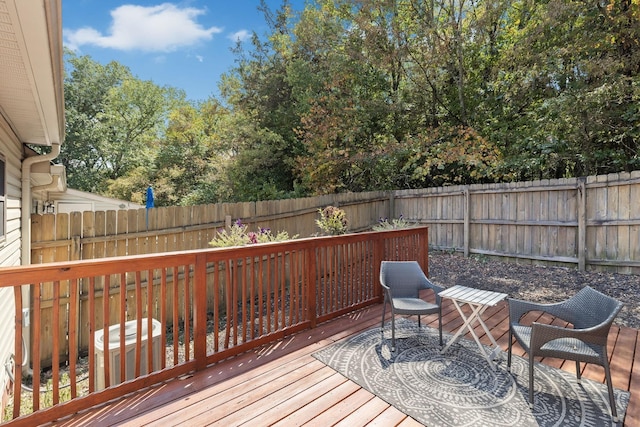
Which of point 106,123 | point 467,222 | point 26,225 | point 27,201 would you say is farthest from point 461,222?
point 106,123

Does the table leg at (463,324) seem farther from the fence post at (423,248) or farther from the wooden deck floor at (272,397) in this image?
the fence post at (423,248)

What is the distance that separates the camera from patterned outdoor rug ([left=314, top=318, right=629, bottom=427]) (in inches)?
80.4

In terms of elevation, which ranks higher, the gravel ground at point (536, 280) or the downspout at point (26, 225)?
the downspout at point (26, 225)

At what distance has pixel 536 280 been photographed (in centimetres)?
570

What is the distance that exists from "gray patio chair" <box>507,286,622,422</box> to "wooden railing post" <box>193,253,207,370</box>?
243 centimetres

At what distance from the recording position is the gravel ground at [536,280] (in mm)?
4684

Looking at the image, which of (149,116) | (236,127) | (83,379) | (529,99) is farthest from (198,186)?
(529,99)

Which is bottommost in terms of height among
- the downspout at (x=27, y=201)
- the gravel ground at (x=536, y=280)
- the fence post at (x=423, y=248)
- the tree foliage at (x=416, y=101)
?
the gravel ground at (x=536, y=280)

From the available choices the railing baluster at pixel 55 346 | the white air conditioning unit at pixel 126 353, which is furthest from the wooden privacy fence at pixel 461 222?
the railing baluster at pixel 55 346

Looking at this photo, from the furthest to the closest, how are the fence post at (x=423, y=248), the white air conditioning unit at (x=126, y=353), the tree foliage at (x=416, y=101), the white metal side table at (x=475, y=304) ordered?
the tree foliage at (x=416, y=101) < the fence post at (x=423, y=248) < the white metal side table at (x=475, y=304) < the white air conditioning unit at (x=126, y=353)

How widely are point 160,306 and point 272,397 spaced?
5.60 ft

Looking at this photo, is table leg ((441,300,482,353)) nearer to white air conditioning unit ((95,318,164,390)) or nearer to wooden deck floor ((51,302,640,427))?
wooden deck floor ((51,302,640,427))

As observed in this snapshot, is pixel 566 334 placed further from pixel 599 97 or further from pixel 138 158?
pixel 138 158

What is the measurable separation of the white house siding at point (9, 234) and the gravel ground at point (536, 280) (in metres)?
5.85
